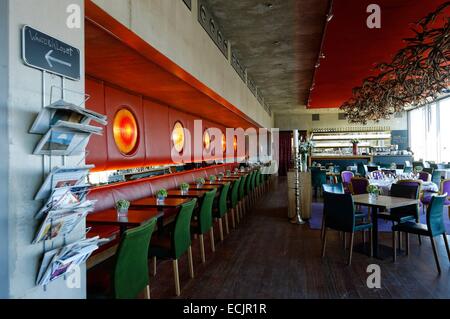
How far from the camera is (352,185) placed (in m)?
6.64

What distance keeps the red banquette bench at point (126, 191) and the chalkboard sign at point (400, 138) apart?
12.8 metres

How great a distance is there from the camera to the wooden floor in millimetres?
3170

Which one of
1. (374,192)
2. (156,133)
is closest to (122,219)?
(156,133)

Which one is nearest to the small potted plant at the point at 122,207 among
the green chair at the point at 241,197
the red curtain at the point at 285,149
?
the green chair at the point at 241,197

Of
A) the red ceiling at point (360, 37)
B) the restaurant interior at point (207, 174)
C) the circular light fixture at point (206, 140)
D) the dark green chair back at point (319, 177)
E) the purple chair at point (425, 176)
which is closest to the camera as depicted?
the restaurant interior at point (207, 174)

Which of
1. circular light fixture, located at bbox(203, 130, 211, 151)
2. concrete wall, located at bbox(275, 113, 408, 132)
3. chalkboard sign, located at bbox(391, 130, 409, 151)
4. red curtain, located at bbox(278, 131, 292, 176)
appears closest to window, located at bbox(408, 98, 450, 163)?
chalkboard sign, located at bbox(391, 130, 409, 151)

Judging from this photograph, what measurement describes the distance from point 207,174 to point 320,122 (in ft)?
34.6

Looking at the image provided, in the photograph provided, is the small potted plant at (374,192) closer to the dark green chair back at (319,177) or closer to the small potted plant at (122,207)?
the small potted plant at (122,207)

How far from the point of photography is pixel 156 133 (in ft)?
21.7

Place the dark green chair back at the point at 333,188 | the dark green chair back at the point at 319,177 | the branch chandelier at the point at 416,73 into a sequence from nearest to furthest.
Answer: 1. the branch chandelier at the point at 416,73
2. the dark green chair back at the point at 333,188
3. the dark green chair back at the point at 319,177

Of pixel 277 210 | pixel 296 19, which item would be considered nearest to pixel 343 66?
pixel 296 19

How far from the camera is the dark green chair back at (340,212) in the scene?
4.08 meters

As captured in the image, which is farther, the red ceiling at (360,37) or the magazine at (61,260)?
the red ceiling at (360,37)

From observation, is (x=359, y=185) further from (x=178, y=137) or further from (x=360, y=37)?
(x=178, y=137)
